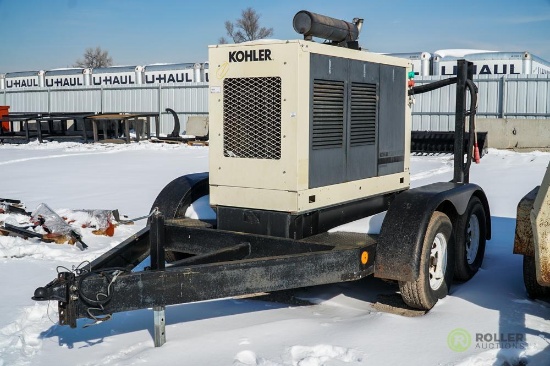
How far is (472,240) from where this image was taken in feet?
19.1

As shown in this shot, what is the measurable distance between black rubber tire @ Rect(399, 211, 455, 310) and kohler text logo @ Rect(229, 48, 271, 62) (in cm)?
171

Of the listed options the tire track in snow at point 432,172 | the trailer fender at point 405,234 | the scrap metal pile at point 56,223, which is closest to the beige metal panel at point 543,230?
the trailer fender at point 405,234

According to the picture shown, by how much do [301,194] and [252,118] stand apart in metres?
0.69

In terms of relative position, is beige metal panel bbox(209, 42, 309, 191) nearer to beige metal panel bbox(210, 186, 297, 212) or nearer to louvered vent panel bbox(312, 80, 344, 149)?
beige metal panel bbox(210, 186, 297, 212)

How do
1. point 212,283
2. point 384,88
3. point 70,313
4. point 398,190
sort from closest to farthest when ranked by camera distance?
1. point 70,313
2. point 212,283
3. point 384,88
4. point 398,190

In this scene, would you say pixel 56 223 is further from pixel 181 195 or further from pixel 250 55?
pixel 250 55

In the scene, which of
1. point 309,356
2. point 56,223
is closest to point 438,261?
point 309,356

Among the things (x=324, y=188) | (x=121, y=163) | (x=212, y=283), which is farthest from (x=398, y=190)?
(x=121, y=163)

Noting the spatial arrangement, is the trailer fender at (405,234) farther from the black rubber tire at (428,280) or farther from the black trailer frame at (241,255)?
the black rubber tire at (428,280)

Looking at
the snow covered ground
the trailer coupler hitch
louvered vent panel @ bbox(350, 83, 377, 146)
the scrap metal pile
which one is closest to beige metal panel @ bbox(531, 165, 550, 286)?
the snow covered ground

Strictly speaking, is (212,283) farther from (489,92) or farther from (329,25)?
(489,92)

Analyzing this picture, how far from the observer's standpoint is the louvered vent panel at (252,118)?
4.59 m

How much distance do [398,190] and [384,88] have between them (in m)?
1.00

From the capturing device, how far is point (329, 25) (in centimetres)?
488
